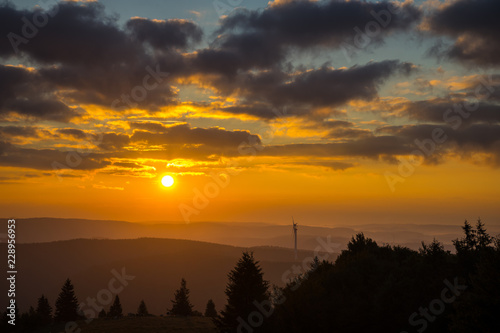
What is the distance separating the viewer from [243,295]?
5275 centimetres

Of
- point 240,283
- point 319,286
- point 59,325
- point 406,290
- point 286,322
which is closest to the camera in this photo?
point 406,290

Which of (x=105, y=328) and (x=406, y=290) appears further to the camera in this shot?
(x=105, y=328)

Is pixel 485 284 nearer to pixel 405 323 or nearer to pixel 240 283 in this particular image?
pixel 405 323

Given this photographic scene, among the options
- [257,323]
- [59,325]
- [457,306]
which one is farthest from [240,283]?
[59,325]

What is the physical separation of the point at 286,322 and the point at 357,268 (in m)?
12.5

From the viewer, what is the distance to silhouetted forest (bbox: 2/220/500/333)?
33438 millimetres

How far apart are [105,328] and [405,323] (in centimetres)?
5446

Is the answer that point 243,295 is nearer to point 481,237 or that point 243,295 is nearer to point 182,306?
point 481,237

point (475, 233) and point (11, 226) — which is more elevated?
point (11, 226)

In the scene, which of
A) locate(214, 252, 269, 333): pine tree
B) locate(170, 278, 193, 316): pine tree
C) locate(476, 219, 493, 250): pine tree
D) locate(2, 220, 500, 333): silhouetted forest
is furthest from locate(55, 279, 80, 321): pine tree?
locate(476, 219, 493, 250): pine tree

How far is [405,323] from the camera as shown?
4069 cm

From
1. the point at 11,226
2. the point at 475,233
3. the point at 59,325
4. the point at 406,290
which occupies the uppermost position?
the point at 11,226

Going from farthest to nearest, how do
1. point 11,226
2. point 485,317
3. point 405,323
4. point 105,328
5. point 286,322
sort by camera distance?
point 105,328 < point 11,226 < point 286,322 < point 405,323 < point 485,317

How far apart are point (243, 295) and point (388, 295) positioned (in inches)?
735
